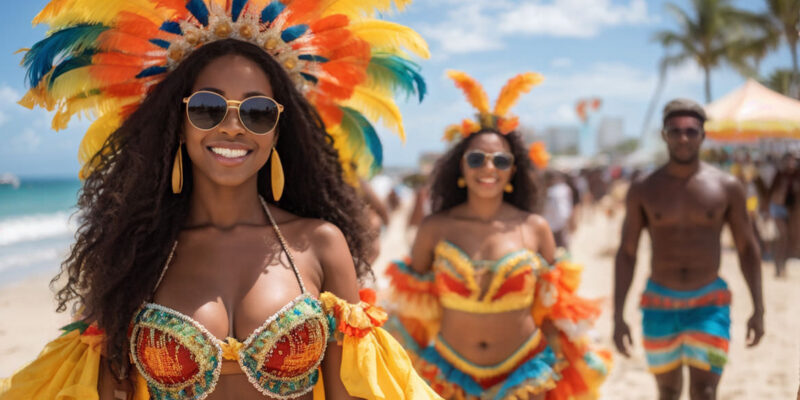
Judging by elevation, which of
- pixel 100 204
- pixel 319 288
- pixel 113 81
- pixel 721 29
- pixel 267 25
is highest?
pixel 721 29

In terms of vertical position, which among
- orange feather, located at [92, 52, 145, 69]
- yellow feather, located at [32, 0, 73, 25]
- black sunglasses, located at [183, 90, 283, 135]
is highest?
yellow feather, located at [32, 0, 73, 25]

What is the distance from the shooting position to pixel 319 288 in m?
2.21

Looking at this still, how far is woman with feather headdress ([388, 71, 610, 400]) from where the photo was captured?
379 centimetres

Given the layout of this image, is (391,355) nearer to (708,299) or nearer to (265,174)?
(265,174)

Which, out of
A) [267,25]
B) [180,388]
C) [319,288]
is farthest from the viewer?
[267,25]

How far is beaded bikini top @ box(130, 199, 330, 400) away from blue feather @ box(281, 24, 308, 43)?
94 centimetres

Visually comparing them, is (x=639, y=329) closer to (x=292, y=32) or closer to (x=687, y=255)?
(x=687, y=255)

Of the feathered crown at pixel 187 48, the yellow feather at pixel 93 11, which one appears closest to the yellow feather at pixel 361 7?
the feathered crown at pixel 187 48

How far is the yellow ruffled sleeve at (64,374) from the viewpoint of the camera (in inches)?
80.8

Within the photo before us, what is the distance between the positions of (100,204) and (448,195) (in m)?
2.60

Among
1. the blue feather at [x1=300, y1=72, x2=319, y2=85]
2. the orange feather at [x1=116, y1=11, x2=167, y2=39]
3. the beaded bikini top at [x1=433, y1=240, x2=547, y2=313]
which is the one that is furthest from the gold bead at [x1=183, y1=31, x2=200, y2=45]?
the beaded bikini top at [x1=433, y1=240, x2=547, y2=313]

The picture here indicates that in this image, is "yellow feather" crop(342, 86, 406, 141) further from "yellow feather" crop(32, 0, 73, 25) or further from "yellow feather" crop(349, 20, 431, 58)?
"yellow feather" crop(32, 0, 73, 25)

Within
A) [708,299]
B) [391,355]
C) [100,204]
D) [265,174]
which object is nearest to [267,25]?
[265,174]

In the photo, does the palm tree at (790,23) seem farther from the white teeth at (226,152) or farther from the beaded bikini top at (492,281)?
the white teeth at (226,152)
